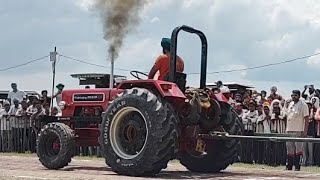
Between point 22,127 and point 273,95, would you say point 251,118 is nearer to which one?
point 273,95

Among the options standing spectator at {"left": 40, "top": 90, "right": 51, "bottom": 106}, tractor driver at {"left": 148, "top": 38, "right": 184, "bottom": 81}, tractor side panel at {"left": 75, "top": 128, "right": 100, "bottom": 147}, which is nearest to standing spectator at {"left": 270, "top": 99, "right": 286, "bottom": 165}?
tractor driver at {"left": 148, "top": 38, "right": 184, "bottom": 81}

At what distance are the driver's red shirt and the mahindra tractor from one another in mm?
199

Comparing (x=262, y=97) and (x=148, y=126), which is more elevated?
(x=262, y=97)

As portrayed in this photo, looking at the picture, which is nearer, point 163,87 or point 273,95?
point 163,87

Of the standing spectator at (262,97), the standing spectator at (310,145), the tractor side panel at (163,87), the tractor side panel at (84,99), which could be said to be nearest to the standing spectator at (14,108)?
the standing spectator at (262,97)

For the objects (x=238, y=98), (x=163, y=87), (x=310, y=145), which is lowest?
(x=310, y=145)

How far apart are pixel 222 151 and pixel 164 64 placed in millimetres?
1949

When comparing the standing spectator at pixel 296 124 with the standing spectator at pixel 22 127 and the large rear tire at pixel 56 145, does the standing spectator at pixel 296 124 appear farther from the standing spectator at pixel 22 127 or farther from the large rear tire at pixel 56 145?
the standing spectator at pixel 22 127

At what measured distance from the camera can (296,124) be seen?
48.9 feet

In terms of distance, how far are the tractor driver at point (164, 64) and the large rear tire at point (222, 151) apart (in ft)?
3.77

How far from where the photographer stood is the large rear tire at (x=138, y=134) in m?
10.9

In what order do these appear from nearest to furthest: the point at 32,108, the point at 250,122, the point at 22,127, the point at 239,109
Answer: the point at 250,122, the point at 239,109, the point at 32,108, the point at 22,127


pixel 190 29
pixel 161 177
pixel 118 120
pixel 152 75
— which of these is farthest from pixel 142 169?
pixel 190 29

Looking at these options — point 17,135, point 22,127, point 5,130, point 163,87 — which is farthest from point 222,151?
point 5,130
